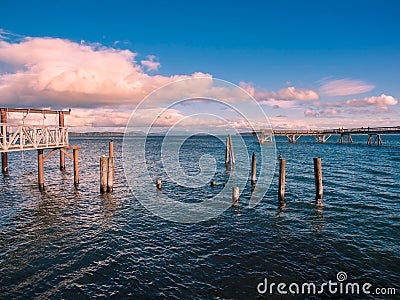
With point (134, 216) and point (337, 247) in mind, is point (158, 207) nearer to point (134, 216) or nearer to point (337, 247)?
point (134, 216)

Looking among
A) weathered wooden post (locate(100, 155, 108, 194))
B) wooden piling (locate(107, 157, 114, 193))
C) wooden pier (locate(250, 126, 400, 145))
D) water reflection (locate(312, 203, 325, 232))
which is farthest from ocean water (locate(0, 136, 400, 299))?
wooden pier (locate(250, 126, 400, 145))

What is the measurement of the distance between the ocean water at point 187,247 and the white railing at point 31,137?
422cm

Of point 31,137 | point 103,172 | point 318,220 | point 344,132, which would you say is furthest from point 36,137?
point 344,132

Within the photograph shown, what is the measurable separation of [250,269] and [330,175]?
25068 millimetres

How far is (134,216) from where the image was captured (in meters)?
17.7

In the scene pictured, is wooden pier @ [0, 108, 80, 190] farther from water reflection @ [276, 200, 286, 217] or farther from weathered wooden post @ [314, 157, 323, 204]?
weathered wooden post @ [314, 157, 323, 204]

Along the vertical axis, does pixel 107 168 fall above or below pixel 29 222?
above

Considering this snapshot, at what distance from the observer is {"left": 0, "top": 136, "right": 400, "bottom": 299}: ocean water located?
33.0 ft

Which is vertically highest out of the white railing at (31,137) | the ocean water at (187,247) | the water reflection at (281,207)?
the white railing at (31,137)

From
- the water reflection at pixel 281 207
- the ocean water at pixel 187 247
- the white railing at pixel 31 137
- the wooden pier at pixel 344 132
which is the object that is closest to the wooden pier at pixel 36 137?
the white railing at pixel 31 137

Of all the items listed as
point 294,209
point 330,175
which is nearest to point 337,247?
point 294,209

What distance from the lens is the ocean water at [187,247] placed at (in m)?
10.1

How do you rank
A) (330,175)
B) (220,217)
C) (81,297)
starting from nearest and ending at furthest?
1. (81,297)
2. (220,217)
3. (330,175)

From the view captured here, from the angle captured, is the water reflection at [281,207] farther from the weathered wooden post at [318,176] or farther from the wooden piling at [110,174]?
the wooden piling at [110,174]
